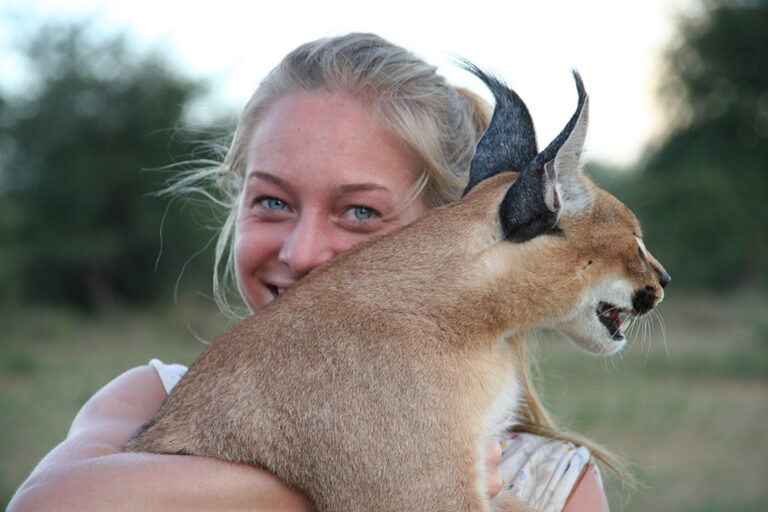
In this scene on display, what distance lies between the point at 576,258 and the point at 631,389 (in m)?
10.8

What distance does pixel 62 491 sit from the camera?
7.95 feet

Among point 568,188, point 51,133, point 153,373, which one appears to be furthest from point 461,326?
point 51,133

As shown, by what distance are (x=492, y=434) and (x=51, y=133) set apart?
20.5 meters

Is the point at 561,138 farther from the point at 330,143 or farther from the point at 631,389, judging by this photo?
the point at 631,389

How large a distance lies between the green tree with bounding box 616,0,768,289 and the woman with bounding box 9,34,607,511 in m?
18.7

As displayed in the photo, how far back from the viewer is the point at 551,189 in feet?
8.23

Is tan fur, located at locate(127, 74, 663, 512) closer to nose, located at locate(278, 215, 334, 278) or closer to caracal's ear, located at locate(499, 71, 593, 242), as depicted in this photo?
caracal's ear, located at locate(499, 71, 593, 242)

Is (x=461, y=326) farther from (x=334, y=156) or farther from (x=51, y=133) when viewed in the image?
(x=51, y=133)

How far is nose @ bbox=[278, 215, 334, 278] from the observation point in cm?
317

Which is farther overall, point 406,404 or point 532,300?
point 532,300

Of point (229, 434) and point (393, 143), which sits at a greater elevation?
point (393, 143)

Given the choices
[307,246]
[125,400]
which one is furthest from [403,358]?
[125,400]

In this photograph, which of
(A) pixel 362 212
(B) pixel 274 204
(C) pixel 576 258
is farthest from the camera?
(B) pixel 274 204

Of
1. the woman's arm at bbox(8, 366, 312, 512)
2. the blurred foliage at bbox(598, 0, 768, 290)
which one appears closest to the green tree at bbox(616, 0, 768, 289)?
the blurred foliage at bbox(598, 0, 768, 290)
